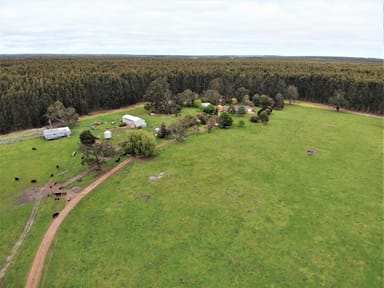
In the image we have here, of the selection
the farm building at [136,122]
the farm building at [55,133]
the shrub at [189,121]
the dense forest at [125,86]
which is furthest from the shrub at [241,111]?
the farm building at [55,133]

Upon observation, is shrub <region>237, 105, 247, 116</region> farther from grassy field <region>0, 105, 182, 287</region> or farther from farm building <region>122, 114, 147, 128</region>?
farm building <region>122, 114, 147, 128</region>

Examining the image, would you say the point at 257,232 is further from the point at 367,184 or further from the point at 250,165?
the point at 367,184

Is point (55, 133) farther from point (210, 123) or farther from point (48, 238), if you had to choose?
point (210, 123)

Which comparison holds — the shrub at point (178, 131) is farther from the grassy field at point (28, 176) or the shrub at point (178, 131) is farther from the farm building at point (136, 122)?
the farm building at point (136, 122)

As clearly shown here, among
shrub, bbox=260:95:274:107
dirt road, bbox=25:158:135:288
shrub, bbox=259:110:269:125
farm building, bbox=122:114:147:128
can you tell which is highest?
shrub, bbox=260:95:274:107

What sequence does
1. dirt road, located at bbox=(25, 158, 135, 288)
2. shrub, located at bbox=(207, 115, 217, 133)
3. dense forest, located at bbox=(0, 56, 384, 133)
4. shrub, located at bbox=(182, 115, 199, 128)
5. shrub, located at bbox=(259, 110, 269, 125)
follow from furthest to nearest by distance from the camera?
shrub, located at bbox=(259, 110, 269, 125)
dense forest, located at bbox=(0, 56, 384, 133)
shrub, located at bbox=(182, 115, 199, 128)
shrub, located at bbox=(207, 115, 217, 133)
dirt road, located at bbox=(25, 158, 135, 288)

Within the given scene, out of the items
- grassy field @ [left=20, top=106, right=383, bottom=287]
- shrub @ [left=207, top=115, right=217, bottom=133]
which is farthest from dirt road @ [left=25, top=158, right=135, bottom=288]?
shrub @ [left=207, top=115, right=217, bottom=133]

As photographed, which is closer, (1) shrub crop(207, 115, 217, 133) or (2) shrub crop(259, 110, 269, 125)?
(1) shrub crop(207, 115, 217, 133)
